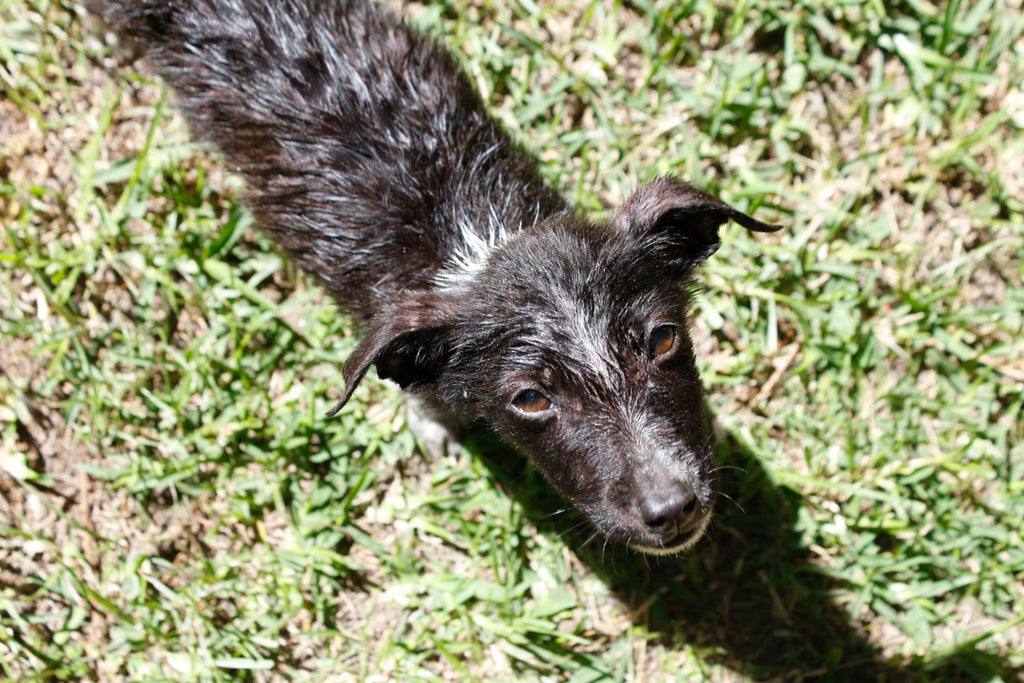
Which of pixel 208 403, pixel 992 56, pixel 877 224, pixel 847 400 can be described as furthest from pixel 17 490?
pixel 992 56

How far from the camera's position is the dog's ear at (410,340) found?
3242 mm

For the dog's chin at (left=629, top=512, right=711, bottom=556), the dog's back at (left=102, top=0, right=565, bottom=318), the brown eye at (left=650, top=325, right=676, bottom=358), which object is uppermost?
the dog's back at (left=102, top=0, right=565, bottom=318)

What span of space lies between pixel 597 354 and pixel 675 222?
0.71 metres

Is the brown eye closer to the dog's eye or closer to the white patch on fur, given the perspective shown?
the dog's eye

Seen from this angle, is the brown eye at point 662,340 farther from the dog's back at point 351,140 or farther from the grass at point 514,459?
the grass at point 514,459

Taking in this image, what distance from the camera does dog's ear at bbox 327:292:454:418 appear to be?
10.6ft

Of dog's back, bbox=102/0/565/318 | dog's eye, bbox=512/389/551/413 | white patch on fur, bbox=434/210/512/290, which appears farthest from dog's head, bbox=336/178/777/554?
dog's back, bbox=102/0/565/318

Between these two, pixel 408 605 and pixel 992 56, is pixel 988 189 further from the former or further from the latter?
pixel 408 605

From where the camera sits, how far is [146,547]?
4.94 metres

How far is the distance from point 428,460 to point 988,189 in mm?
4006

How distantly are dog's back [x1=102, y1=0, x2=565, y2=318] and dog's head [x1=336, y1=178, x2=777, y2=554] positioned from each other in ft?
1.58

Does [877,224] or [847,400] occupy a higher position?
[877,224]

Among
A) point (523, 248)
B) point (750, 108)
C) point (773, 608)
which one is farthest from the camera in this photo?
point (750, 108)

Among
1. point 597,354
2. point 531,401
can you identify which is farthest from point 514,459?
point 597,354
